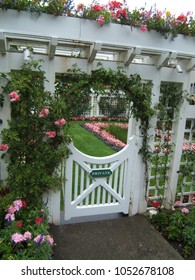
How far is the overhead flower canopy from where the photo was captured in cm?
271

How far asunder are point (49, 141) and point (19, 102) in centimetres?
64

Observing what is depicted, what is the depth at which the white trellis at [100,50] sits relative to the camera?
8.95 feet

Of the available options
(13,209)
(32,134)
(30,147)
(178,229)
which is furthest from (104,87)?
(178,229)

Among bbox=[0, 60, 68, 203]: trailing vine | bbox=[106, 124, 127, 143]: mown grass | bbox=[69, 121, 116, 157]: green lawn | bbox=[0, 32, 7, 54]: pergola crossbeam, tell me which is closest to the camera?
bbox=[0, 32, 7, 54]: pergola crossbeam

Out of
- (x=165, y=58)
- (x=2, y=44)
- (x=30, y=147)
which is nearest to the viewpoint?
(x=2, y=44)

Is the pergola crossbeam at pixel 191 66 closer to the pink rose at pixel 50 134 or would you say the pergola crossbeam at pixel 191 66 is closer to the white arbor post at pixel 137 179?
the white arbor post at pixel 137 179

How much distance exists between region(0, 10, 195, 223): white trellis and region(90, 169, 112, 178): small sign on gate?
47cm

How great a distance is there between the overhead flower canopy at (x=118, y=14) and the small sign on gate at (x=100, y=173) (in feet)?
6.77

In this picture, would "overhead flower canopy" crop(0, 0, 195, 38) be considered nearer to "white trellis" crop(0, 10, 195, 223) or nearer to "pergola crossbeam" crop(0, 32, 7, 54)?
"white trellis" crop(0, 10, 195, 223)

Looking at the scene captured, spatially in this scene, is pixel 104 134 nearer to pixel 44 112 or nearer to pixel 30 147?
pixel 30 147

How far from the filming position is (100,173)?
3.56 meters

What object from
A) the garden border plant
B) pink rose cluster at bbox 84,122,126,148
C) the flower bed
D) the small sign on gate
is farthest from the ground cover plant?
pink rose cluster at bbox 84,122,126,148

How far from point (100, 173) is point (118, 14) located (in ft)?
7.47
